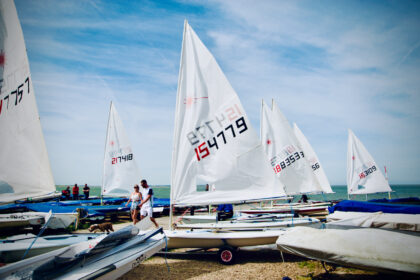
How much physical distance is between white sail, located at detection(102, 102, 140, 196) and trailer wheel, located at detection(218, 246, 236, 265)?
1034 cm

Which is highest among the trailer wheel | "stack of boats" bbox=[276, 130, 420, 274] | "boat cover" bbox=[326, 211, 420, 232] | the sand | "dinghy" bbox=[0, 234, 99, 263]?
"boat cover" bbox=[326, 211, 420, 232]

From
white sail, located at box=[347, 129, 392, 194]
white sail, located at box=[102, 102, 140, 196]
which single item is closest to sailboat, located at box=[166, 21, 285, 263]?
white sail, located at box=[102, 102, 140, 196]

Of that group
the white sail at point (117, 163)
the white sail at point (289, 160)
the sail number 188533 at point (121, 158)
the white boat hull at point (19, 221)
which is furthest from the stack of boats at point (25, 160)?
the sail number 188533 at point (121, 158)

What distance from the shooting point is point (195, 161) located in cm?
624

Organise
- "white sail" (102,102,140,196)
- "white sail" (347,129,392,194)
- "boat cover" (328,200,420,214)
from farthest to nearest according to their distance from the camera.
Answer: "white sail" (347,129,392,194) < "white sail" (102,102,140,196) < "boat cover" (328,200,420,214)

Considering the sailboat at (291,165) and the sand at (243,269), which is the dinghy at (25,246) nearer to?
the sand at (243,269)

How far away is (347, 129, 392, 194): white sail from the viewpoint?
19.6 metres

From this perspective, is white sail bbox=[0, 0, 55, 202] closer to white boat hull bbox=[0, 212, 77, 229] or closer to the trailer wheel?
the trailer wheel

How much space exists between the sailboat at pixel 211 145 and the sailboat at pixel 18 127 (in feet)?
9.02

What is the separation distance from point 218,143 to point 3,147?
420 cm

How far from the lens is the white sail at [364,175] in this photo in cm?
1956

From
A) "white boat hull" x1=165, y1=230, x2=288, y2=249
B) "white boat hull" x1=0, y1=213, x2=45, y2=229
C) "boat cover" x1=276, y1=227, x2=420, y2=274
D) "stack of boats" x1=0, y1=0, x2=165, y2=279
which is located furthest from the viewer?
"white boat hull" x1=0, y1=213, x2=45, y2=229

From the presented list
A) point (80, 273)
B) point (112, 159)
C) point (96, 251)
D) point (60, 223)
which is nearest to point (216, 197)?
point (96, 251)

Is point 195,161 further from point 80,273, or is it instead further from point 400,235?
Result: point 400,235
